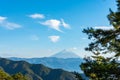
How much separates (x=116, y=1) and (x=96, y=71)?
180 inches

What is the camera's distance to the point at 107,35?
19719mm

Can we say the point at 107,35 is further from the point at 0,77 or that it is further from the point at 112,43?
the point at 0,77

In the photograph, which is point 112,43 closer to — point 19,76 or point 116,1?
point 116,1

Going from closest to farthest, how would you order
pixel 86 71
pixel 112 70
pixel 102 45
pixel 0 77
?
1. pixel 112 70
2. pixel 86 71
3. pixel 102 45
4. pixel 0 77

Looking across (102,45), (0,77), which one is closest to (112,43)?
(102,45)

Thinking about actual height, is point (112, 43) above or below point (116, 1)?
below

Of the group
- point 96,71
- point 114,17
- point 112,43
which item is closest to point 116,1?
point 114,17

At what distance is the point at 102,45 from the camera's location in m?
20.6

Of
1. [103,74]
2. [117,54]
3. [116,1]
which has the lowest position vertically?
[103,74]

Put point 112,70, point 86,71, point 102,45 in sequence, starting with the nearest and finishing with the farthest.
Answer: point 112,70
point 86,71
point 102,45

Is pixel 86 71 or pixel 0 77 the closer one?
pixel 86 71

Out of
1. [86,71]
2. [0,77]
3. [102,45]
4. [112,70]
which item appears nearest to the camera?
[112,70]

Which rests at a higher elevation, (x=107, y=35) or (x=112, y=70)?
(x=107, y=35)

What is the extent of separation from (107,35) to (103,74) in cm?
285
